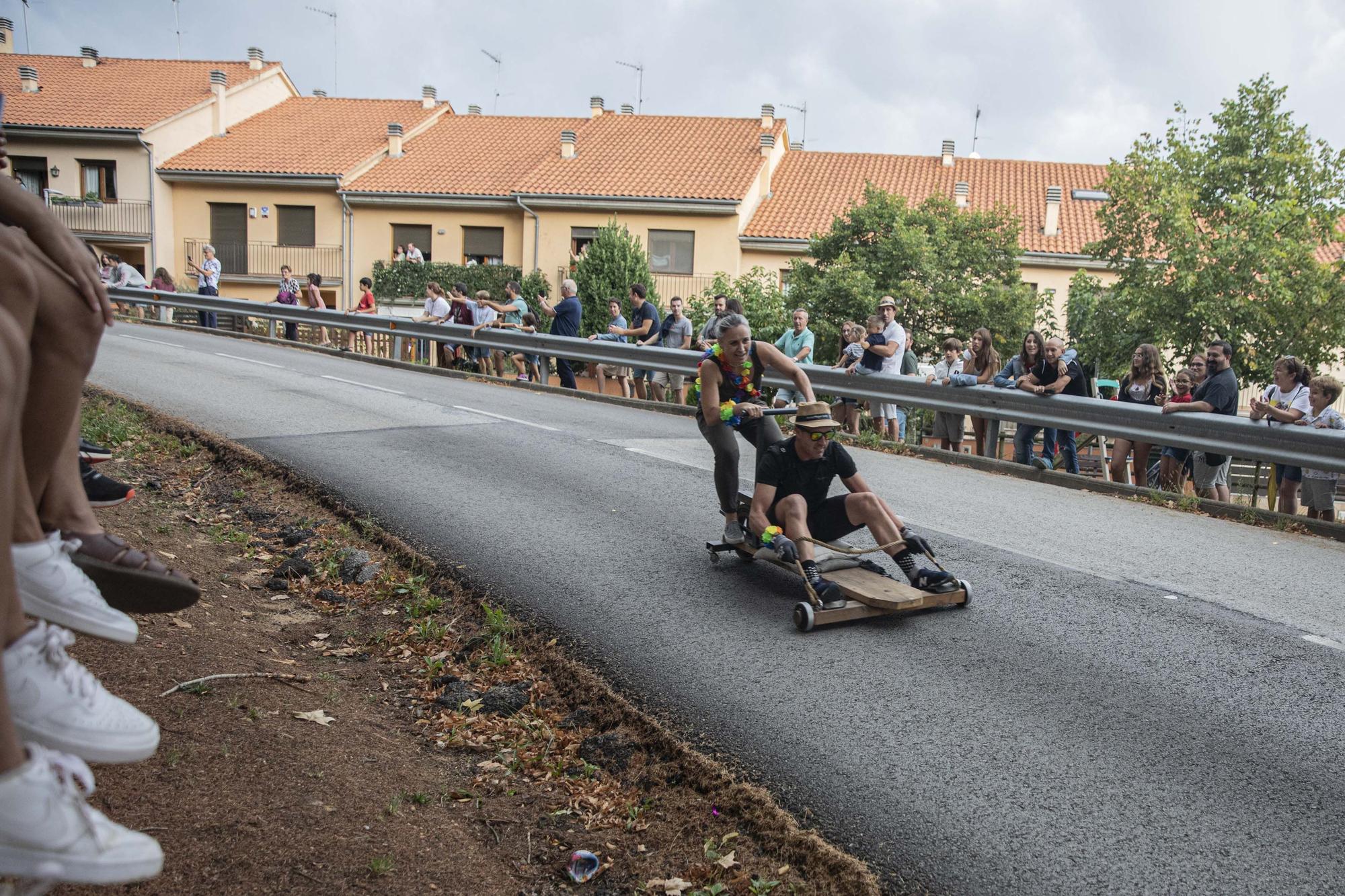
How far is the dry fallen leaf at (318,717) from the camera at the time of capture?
15.6 feet

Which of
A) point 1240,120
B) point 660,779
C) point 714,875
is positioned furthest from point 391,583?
point 1240,120

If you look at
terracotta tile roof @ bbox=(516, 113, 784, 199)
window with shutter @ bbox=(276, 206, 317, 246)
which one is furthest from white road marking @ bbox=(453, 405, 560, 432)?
window with shutter @ bbox=(276, 206, 317, 246)

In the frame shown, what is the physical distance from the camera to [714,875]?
381 centimetres

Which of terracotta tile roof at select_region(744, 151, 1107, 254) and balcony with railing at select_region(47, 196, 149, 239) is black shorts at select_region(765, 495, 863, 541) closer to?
terracotta tile roof at select_region(744, 151, 1107, 254)

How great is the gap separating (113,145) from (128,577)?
46422mm

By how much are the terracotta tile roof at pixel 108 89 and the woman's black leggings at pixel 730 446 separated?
41712 millimetres

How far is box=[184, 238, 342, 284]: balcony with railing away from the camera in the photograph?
40.8m

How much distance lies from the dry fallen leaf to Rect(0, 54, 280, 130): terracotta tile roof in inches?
1708

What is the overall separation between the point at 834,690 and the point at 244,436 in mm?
7525

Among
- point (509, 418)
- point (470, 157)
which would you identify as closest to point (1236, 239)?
point (509, 418)

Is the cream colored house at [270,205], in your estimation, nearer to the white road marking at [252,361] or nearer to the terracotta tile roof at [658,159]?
the terracotta tile roof at [658,159]

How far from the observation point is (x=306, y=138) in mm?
44344

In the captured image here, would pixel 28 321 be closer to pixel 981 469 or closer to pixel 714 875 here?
pixel 714 875

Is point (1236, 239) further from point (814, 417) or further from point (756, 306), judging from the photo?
point (814, 417)
